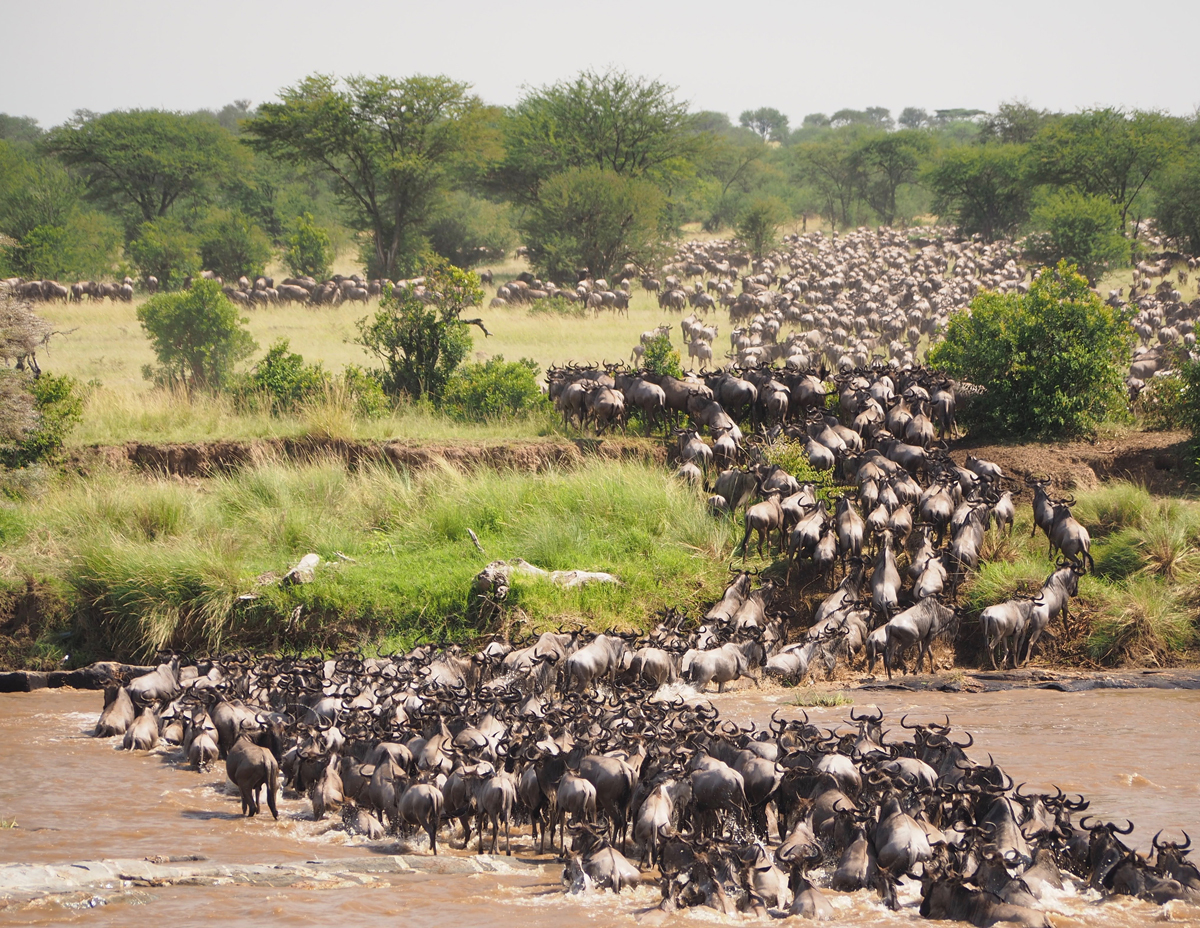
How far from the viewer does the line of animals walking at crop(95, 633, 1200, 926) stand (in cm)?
613

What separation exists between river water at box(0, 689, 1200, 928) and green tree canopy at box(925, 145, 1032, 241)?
4955 centimetres

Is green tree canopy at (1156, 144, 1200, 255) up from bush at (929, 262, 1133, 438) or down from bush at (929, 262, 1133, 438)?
up

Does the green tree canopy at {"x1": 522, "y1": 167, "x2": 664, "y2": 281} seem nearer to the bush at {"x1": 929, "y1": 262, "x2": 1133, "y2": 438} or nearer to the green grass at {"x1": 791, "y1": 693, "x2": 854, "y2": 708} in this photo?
the bush at {"x1": 929, "y1": 262, "x2": 1133, "y2": 438}

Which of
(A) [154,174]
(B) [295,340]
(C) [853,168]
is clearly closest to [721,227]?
(C) [853,168]

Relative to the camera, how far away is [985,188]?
56562mm

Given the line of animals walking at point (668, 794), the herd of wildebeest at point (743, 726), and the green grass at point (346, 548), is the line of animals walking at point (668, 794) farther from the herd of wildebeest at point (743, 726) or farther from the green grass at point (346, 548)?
the green grass at point (346, 548)

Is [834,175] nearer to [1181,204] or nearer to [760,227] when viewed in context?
[760,227]

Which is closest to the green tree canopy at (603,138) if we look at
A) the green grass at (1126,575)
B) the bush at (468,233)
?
the bush at (468,233)

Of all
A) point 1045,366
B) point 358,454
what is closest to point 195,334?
point 358,454

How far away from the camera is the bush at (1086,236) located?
41312 millimetres

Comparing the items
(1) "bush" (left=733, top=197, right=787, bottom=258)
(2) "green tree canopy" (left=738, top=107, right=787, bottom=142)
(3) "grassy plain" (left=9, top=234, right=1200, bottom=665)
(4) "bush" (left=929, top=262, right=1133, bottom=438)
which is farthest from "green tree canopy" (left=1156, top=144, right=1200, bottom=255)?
(2) "green tree canopy" (left=738, top=107, right=787, bottom=142)

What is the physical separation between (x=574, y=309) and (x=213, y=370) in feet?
44.0

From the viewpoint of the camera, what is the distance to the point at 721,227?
70.4 meters

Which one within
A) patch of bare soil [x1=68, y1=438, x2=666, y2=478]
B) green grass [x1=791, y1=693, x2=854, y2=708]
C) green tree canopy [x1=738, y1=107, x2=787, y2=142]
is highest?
green tree canopy [x1=738, y1=107, x2=787, y2=142]
